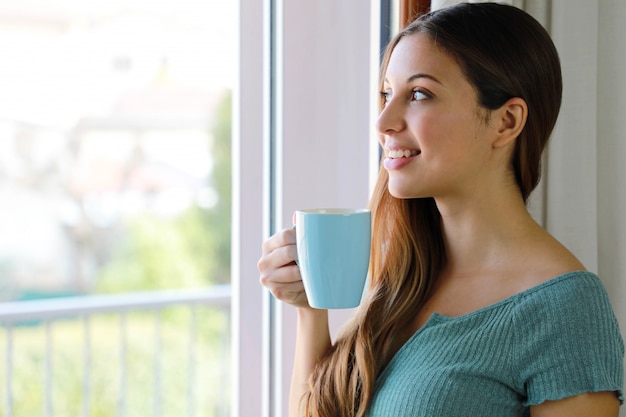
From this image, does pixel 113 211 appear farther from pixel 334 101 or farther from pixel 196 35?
pixel 334 101

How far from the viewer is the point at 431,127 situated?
103 centimetres

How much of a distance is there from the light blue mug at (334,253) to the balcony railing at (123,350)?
1.90 meters

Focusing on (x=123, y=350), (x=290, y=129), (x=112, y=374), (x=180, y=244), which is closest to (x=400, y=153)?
(x=290, y=129)

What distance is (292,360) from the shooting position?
142 cm

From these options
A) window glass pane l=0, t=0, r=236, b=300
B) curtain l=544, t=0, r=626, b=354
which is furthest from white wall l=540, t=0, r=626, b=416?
window glass pane l=0, t=0, r=236, b=300

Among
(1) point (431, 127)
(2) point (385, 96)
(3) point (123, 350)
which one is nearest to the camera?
(1) point (431, 127)

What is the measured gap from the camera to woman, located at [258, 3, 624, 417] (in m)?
0.95

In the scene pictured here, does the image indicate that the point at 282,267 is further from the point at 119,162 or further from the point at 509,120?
the point at 119,162

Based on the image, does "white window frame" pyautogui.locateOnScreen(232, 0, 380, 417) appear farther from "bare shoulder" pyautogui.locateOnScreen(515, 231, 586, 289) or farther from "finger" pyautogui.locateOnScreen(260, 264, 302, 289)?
"bare shoulder" pyautogui.locateOnScreen(515, 231, 586, 289)

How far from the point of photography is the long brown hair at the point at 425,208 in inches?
40.3

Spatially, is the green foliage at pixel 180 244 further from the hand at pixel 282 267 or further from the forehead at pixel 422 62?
the forehead at pixel 422 62

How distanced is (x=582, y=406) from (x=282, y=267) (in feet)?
1.59

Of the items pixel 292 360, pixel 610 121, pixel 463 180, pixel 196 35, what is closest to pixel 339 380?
pixel 292 360

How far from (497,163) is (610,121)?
1.65 feet
